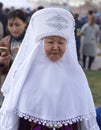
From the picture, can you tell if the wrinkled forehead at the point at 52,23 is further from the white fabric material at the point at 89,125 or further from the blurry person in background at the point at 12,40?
the blurry person in background at the point at 12,40

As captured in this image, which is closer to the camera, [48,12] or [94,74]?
[48,12]

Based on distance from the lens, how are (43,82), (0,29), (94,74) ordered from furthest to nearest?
1. (94,74)
2. (0,29)
3. (43,82)

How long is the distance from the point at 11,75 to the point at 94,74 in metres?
8.19

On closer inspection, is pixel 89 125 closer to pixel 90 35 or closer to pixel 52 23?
pixel 52 23

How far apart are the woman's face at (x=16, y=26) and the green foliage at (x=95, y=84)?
2714mm

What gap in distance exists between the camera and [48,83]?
132 inches

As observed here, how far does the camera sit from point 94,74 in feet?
38.0

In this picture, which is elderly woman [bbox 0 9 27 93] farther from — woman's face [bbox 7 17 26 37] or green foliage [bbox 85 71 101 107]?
green foliage [bbox 85 71 101 107]

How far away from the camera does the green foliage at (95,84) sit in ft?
27.2

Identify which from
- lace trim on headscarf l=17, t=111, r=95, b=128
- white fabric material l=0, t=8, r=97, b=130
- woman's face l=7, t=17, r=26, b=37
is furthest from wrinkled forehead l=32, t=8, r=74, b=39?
woman's face l=7, t=17, r=26, b=37

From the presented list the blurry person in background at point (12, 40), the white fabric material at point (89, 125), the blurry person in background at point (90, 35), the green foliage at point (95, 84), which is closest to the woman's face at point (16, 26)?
the blurry person in background at point (12, 40)

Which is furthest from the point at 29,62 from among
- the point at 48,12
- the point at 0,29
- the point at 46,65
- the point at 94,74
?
the point at 94,74

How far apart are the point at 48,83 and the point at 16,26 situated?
A: 221cm

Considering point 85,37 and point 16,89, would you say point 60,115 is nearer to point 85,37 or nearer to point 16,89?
point 16,89
